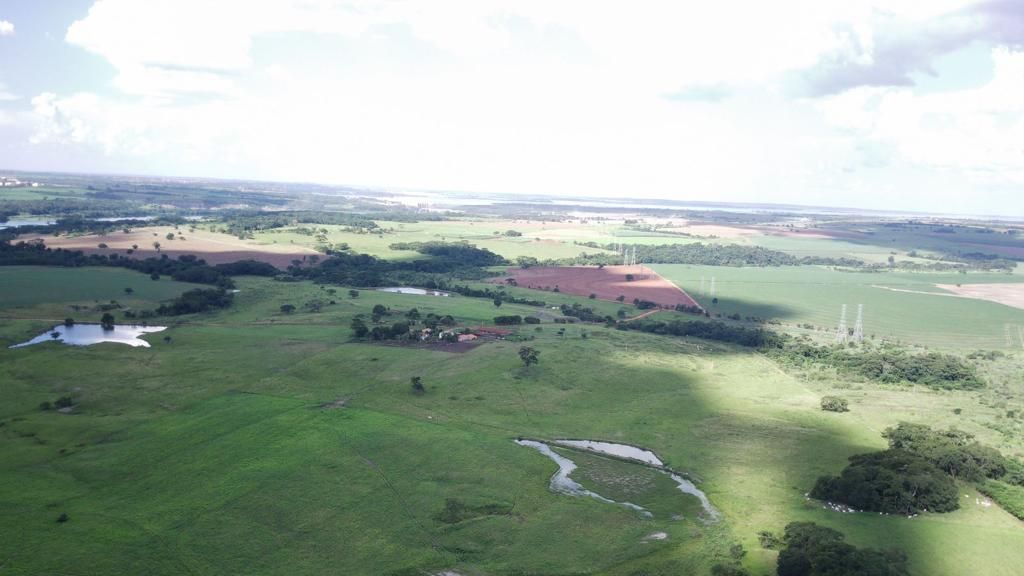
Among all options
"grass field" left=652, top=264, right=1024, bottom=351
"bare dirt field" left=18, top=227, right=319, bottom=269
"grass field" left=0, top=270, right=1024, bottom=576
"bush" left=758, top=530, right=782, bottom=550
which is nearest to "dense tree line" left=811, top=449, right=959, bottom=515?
"grass field" left=0, top=270, right=1024, bottom=576

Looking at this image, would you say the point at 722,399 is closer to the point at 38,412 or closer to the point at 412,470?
the point at 412,470

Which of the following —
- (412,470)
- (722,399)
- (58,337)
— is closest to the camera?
(412,470)

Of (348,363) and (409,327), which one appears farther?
(409,327)

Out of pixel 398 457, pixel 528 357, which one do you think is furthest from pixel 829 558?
pixel 528 357

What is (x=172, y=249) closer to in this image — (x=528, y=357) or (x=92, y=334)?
(x=92, y=334)

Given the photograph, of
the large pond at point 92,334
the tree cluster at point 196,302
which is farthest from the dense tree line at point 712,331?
the large pond at point 92,334

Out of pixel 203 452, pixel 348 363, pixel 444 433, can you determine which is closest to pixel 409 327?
pixel 348 363
